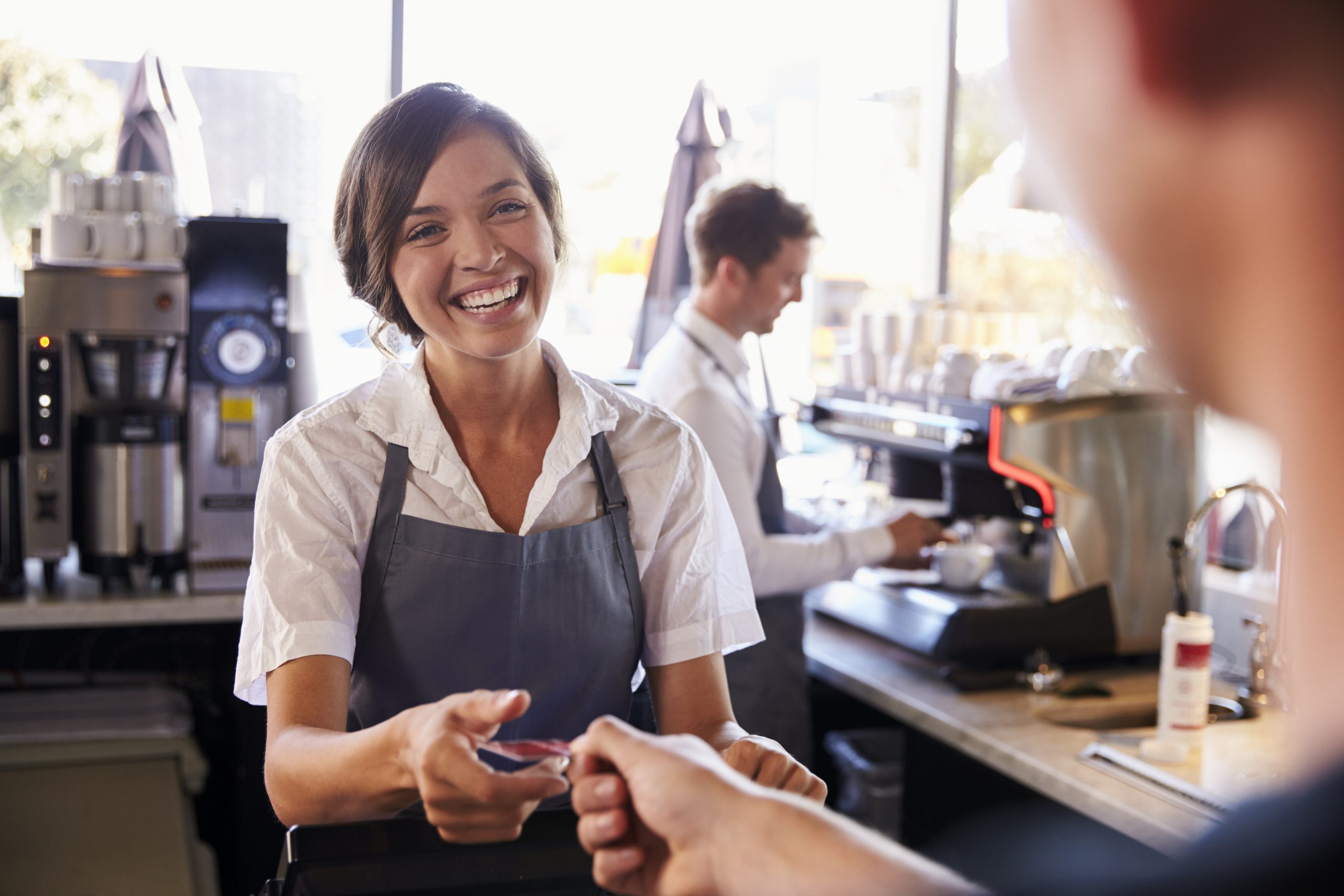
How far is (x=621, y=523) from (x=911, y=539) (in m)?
1.41

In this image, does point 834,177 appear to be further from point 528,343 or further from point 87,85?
point 528,343

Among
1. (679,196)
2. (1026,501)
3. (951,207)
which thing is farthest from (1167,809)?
(951,207)

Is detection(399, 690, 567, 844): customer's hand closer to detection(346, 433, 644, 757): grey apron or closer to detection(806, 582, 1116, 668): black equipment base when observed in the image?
detection(346, 433, 644, 757): grey apron

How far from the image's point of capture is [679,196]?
4305 mm

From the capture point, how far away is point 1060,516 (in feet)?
8.46

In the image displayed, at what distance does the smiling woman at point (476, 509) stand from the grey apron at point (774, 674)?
3.65ft

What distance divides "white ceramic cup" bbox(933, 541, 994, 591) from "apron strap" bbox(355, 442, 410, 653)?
1.64m

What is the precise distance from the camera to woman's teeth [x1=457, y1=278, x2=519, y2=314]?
150cm

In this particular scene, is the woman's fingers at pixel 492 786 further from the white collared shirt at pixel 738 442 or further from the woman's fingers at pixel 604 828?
the white collared shirt at pixel 738 442

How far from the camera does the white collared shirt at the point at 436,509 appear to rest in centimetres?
135

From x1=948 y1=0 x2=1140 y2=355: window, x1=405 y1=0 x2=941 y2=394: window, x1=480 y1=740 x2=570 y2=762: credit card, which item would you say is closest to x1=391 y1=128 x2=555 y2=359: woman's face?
x1=480 y1=740 x2=570 y2=762: credit card

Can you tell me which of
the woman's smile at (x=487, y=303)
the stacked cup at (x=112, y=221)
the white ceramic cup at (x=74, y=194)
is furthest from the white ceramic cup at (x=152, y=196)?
the woman's smile at (x=487, y=303)

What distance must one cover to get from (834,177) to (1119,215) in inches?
187

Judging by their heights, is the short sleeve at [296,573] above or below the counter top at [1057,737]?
above
